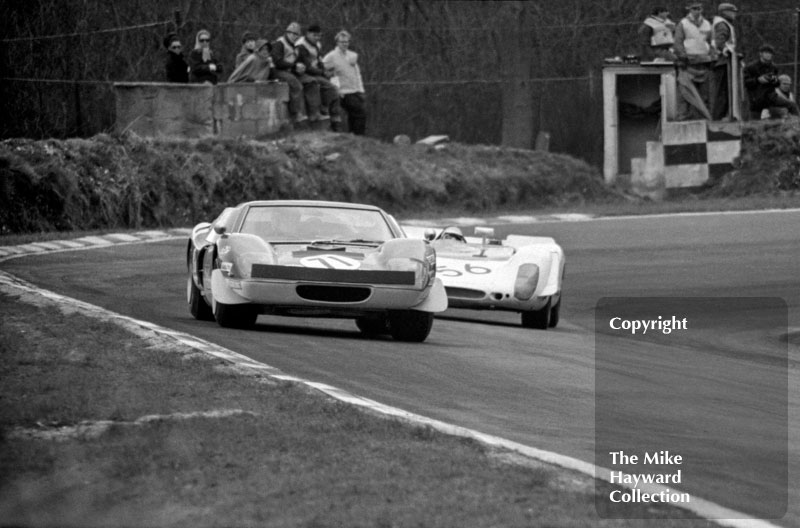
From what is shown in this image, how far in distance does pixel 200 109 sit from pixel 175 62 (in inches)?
37.3

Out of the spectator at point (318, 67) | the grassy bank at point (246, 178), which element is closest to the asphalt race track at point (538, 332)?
the grassy bank at point (246, 178)

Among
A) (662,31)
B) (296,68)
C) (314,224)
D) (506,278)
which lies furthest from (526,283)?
(662,31)

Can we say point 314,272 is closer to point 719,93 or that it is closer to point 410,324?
point 410,324

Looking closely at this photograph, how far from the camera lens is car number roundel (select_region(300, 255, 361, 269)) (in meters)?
10.0

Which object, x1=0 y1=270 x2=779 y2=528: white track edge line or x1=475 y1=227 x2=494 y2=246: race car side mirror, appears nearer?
x1=0 y1=270 x2=779 y2=528: white track edge line

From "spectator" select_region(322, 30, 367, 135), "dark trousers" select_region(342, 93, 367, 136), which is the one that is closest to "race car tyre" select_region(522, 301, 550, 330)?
"spectator" select_region(322, 30, 367, 135)

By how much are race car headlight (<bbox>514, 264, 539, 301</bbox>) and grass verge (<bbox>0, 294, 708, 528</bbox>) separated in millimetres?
5138

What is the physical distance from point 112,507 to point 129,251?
1186 centimetres

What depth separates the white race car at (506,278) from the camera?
12453mm

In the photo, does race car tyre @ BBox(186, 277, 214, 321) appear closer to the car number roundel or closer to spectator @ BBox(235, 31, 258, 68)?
the car number roundel

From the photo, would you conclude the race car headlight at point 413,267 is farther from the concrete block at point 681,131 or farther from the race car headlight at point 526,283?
the concrete block at point 681,131

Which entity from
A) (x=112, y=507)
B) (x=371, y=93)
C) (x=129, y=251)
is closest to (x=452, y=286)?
(x=129, y=251)

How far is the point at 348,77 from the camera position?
70.9 ft

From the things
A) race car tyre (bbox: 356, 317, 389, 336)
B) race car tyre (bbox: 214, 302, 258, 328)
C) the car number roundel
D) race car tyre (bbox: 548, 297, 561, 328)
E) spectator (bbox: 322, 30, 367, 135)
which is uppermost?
spectator (bbox: 322, 30, 367, 135)
